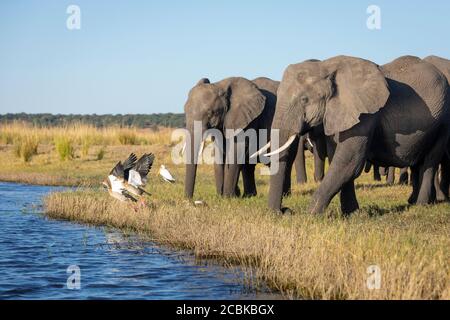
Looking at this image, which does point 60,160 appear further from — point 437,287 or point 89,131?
point 437,287

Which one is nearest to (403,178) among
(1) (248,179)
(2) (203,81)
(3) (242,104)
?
(1) (248,179)

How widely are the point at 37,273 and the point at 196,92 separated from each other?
748 centimetres

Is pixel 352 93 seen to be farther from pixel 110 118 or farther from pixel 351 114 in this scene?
pixel 110 118

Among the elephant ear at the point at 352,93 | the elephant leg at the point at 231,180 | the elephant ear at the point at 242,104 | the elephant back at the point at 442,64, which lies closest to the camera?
the elephant ear at the point at 352,93

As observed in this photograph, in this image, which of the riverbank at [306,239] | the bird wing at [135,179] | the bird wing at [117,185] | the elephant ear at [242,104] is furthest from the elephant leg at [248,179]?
the bird wing at [117,185]

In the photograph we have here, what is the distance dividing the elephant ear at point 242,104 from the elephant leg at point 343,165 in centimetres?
457

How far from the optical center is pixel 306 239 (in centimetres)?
1040

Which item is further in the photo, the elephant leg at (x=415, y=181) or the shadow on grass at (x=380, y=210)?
the elephant leg at (x=415, y=181)

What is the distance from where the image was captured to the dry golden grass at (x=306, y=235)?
8.25 metres

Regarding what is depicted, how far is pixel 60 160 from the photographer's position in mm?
30375

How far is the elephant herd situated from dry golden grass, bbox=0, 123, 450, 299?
57 centimetres

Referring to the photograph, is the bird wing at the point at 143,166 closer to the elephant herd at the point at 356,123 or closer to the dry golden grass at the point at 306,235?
the dry golden grass at the point at 306,235

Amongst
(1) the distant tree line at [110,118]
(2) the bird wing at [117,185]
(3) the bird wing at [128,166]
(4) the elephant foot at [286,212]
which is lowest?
(1) the distant tree line at [110,118]
